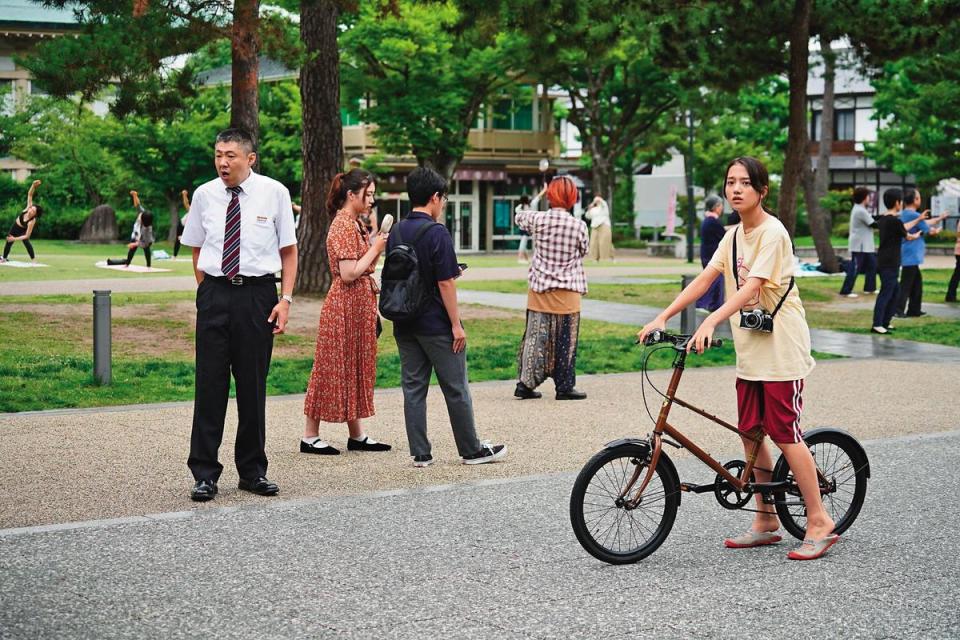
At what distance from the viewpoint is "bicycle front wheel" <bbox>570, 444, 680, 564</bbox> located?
18.9 ft

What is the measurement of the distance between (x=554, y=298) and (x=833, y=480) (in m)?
5.11

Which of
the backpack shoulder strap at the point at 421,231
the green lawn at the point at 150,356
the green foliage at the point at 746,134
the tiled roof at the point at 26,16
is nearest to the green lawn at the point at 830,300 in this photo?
the green lawn at the point at 150,356

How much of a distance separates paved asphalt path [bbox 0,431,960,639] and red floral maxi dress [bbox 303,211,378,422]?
139 cm

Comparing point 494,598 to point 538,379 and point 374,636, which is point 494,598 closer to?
point 374,636

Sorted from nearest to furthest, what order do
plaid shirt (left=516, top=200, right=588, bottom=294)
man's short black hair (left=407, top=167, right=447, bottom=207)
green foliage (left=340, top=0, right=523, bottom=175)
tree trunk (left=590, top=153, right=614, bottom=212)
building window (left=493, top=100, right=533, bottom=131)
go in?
man's short black hair (left=407, top=167, right=447, bottom=207), plaid shirt (left=516, top=200, right=588, bottom=294), green foliage (left=340, top=0, right=523, bottom=175), tree trunk (left=590, top=153, right=614, bottom=212), building window (left=493, top=100, right=533, bottom=131)

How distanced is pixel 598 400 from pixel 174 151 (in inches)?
1726

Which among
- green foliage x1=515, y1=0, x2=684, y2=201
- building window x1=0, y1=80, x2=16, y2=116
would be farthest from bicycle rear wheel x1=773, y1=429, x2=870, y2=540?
building window x1=0, y1=80, x2=16, y2=116

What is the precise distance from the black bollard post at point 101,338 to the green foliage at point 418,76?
114 feet

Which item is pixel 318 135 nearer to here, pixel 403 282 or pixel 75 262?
pixel 403 282

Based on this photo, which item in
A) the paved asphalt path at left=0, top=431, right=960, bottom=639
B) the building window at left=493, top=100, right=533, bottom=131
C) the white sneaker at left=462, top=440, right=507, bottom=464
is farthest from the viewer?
the building window at left=493, top=100, right=533, bottom=131

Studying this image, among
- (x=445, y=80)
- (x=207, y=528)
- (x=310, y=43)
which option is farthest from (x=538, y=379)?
(x=445, y=80)

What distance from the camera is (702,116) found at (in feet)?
158

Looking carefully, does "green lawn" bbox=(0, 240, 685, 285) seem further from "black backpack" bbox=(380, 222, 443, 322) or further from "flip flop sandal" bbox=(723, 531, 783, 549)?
"flip flop sandal" bbox=(723, 531, 783, 549)

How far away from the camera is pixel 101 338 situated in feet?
38.5
